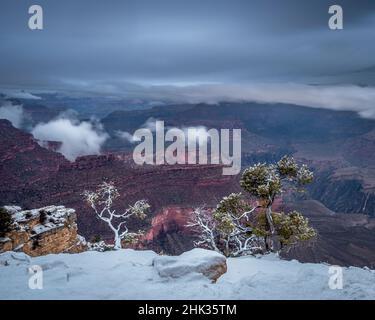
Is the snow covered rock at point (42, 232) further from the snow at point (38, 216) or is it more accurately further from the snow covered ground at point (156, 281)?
Result: the snow covered ground at point (156, 281)

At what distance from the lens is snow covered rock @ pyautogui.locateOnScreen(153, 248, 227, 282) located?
37.5 feet

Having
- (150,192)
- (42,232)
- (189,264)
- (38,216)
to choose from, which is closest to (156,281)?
(189,264)

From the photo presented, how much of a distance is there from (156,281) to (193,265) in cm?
106

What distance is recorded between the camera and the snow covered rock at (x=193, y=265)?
11.4m

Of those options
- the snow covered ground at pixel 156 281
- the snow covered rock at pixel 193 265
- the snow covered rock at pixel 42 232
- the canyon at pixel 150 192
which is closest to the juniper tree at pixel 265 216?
the snow covered ground at pixel 156 281

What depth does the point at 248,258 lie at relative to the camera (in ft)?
48.1

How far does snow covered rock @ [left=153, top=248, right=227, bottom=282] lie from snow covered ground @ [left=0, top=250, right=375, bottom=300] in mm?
160

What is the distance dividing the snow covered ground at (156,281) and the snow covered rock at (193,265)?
0.16 m

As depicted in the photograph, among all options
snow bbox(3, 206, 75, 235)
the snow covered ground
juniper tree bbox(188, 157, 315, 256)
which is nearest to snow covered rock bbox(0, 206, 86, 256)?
snow bbox(3, 206, 75, 235)

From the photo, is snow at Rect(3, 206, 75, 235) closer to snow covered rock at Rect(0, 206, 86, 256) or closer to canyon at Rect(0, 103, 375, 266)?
snow covered rock at Rect(0, 206, 86, 256)

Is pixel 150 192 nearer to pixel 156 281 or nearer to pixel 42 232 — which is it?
pixel 42 232
